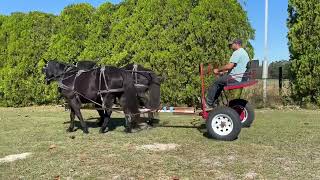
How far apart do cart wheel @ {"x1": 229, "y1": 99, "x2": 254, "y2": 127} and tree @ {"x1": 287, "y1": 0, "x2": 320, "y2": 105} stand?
549 centimetres

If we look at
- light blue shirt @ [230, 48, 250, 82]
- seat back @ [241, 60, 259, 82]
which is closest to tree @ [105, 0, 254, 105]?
seat back @ [241, 60, 259, 82]

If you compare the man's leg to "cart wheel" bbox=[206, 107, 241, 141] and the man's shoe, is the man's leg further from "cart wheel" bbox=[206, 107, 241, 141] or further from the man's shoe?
"cart wheel" bbox=[206, 107, 241, 141]

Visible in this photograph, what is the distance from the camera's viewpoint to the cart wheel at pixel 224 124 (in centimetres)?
920

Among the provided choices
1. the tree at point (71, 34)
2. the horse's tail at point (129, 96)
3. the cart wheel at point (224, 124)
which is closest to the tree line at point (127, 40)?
the tree at point (71, 34)

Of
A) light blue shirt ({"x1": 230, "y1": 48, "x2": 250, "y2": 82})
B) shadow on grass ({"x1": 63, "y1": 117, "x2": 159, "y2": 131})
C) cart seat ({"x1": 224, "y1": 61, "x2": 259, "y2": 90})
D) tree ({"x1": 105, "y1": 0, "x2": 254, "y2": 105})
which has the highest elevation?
tree ({"x1": 105, "y1": 0, "x2": 254, "y2": 105})

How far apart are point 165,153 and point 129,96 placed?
8.02 feet

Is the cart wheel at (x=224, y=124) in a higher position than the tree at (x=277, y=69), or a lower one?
lower

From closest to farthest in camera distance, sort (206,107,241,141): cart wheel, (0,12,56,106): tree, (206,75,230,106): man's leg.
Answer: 1. (206,107,241,141): cart wheel
2. (206,75,230,106): man's leg
3. (0,12,56,106): tree

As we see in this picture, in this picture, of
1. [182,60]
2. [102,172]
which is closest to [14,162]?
[102,172]

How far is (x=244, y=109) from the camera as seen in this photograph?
11094 mm

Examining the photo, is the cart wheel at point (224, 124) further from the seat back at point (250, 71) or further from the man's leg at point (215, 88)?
the seat back at point (250, 71)

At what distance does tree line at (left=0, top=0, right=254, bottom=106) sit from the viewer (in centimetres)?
1563

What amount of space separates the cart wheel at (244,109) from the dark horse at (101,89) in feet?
7.77

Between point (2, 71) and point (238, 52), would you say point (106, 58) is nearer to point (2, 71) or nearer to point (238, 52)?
point (2, 71)
